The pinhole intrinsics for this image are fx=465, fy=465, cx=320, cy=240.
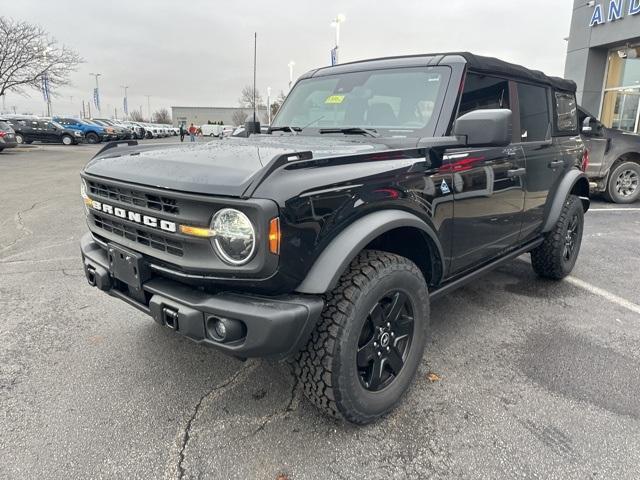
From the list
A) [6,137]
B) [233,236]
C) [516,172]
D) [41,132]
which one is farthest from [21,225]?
[41,132]

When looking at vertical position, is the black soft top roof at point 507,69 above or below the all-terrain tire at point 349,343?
above

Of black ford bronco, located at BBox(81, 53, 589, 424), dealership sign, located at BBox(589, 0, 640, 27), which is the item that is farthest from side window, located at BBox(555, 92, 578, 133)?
dealership sign, located at BBox(589, 0, 640, 27)

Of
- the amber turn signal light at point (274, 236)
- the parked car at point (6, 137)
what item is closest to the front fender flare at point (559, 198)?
the amber turn signal light at point (274, 236)

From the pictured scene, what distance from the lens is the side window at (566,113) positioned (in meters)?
4.22

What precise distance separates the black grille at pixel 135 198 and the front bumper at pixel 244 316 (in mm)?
374

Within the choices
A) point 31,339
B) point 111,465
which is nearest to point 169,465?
point 111,465

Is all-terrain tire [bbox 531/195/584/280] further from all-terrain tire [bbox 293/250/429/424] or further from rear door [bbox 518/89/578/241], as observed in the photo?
all-terrain tire [bbox 293/250/429/424]

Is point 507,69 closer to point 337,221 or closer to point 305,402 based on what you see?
point 337,221

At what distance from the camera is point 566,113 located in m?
4.39

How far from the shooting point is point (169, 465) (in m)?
2.09

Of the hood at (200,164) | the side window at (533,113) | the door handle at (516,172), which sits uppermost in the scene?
the side window at (533,113)

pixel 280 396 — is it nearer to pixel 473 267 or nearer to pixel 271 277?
pixel 271 277

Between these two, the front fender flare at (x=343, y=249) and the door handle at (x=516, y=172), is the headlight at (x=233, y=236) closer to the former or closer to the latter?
the front fender flare at (x=343, y=249)

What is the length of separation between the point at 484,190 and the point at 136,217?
2.11 m
